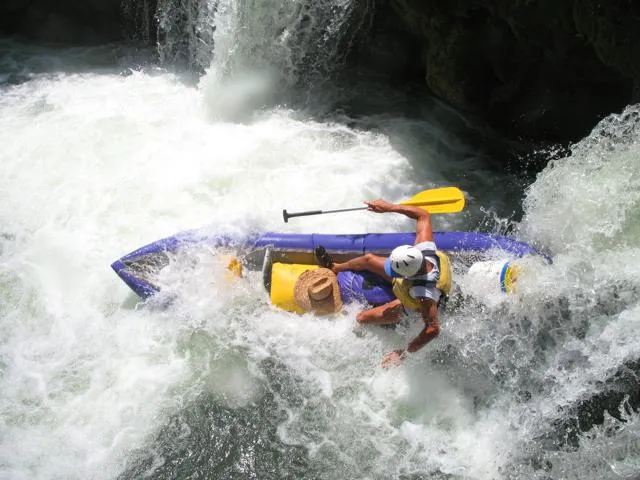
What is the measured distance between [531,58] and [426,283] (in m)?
3.42

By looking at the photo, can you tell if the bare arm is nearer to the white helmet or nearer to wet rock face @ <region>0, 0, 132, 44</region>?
the white helmet

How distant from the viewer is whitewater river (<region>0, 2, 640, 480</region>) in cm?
423

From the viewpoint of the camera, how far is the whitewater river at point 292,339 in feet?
13.9

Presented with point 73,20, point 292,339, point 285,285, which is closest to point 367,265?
point 285,285

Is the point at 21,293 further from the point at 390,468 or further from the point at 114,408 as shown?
the point at 390,468

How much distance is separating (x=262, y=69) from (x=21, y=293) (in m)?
4.41

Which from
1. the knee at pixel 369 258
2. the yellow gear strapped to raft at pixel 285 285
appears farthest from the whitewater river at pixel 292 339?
the knee at pixel 369 258

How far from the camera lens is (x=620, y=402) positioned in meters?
3.96

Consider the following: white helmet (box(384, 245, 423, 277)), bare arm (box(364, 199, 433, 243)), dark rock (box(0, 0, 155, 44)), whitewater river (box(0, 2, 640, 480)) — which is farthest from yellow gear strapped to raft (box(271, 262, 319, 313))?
dark rock (box(0, 0, 155, 44))

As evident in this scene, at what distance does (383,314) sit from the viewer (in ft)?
15.7

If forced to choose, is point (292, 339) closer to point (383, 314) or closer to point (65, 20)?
point (383, 314)

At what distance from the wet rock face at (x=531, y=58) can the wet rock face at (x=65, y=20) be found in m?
5.14

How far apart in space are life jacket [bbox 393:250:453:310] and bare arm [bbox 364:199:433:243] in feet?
1.02

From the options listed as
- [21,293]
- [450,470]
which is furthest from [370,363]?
[21,293]
